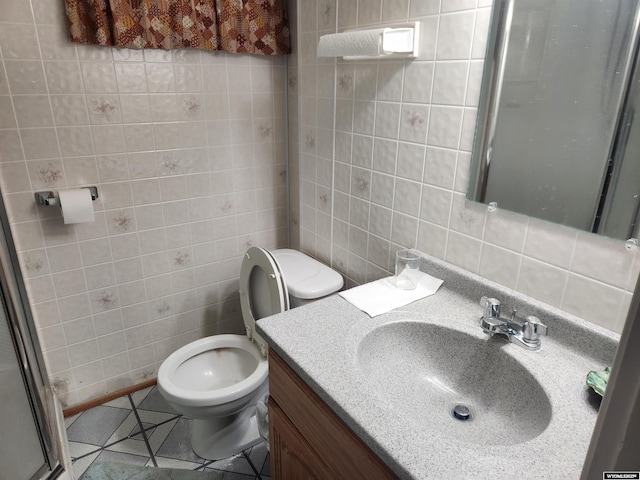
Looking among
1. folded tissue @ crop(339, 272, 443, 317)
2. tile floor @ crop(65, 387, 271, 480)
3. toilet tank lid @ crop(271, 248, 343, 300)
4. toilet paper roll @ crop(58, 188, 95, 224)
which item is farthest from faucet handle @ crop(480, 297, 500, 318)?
toilet paper roll @ crop(58, 188, 95, 224)

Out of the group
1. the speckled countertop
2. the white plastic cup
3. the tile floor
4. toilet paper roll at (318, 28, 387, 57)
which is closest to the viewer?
the speckled countertop

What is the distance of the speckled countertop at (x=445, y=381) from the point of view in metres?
0.70

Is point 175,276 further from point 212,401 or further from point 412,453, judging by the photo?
point 412,453

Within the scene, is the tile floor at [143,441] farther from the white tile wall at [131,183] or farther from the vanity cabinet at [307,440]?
the vanity cabinet at [307,440]

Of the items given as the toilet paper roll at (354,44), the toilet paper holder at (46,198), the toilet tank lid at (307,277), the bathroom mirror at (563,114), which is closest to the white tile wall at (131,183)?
the toilet paper holder at (46,198)

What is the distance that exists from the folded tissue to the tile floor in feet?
2.93

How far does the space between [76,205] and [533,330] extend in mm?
1501

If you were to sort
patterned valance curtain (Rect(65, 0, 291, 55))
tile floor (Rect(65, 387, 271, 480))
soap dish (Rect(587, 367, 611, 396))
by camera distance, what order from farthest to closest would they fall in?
tile floor (Rect(65, 387, 271, 480))
patterned valance curtain (Rect(65, 0, 291, 55))
soap dish (Rect(587, 367, 611, 396))

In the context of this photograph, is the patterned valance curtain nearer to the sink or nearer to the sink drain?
the sink

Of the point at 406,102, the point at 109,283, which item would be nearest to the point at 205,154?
the point at 109,283

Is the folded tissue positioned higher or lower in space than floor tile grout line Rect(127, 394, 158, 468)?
higher

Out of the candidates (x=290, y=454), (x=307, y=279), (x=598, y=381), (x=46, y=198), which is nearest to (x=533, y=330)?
→ (x=598, y=381)

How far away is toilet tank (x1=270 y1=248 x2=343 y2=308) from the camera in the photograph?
1513 millimetres

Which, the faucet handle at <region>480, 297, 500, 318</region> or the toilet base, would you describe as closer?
the faucet handle at <region>480, 297, 500, 318</region>
